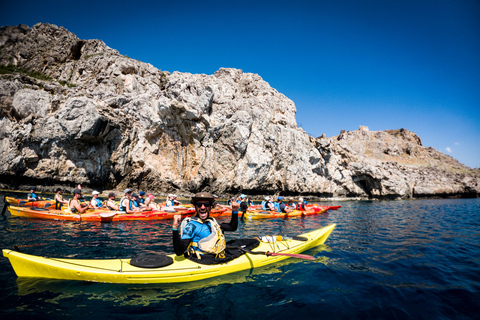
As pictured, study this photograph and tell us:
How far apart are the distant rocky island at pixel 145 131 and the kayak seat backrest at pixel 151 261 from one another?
95.9 feet

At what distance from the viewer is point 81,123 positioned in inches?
1149

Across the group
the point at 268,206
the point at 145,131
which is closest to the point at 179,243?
the point at 268,206

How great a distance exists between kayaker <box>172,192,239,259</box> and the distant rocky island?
96.4 feet

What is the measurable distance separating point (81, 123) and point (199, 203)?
3208 cm

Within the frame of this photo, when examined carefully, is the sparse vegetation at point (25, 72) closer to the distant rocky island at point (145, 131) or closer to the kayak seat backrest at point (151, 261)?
the distant rocky island at point (145, 131)

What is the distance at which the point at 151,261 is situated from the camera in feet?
16.0

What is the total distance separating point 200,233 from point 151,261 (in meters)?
1.23

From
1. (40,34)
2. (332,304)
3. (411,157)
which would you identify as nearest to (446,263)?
(332,304)

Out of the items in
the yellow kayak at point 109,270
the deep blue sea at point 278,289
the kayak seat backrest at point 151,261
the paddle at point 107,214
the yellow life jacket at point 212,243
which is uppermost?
the yellow life jacket at point 212,243

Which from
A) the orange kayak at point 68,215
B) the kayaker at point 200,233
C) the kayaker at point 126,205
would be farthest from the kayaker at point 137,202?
the kayaker at point 200,233

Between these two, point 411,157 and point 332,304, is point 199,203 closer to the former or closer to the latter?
point 332,304

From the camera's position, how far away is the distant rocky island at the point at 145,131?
95.6 ft

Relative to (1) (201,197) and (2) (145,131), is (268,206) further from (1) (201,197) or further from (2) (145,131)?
(2) (145,131)

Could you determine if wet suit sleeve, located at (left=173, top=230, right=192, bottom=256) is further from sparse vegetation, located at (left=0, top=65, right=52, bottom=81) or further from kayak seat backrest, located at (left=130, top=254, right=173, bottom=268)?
sparse vegetation, located at (left=0, top=65, right=52, bottom=81)
